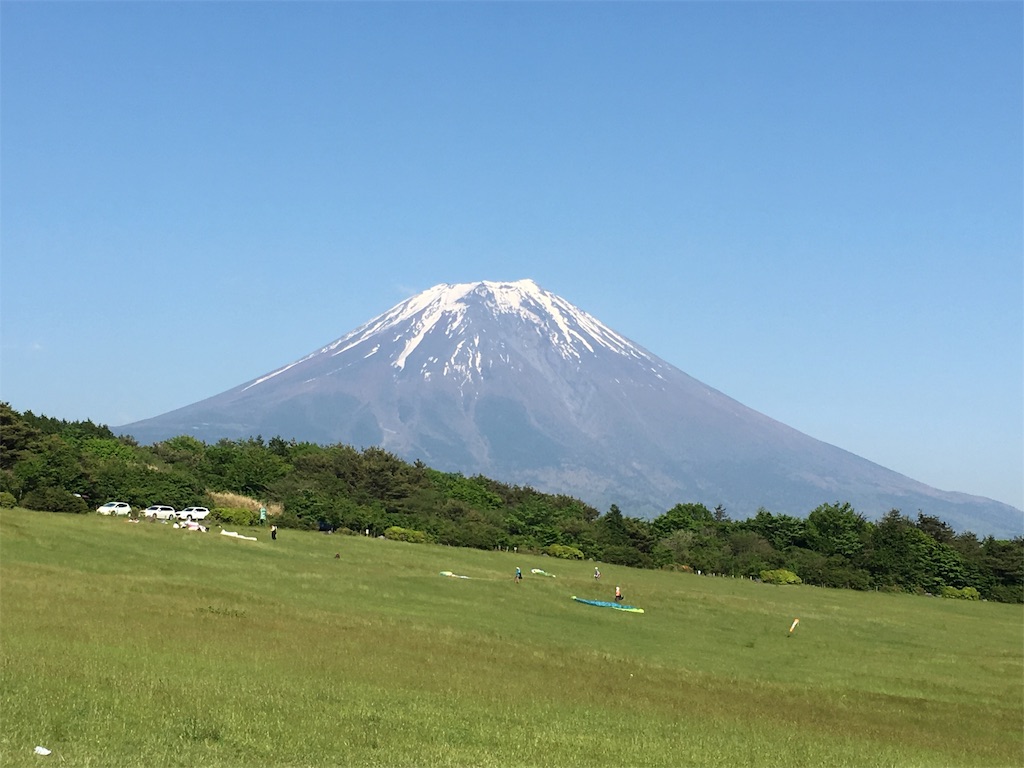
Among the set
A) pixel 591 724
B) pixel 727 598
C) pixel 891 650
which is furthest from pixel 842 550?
pixel 591 724

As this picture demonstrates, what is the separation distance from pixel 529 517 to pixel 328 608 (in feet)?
189

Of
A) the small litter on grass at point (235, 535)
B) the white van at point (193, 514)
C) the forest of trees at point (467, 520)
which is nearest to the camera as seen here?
the small litter on grass at point (235, 535)

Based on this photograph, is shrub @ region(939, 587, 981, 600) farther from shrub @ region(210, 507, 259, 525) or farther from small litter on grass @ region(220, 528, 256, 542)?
small litter on grass @ region(220, 528, 256, 542)

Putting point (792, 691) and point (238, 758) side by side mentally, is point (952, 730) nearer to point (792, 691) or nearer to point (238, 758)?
point (792, 691)

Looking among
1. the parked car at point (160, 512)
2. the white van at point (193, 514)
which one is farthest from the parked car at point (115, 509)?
the white van at point (193, 514)

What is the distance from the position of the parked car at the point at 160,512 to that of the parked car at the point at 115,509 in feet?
4.42

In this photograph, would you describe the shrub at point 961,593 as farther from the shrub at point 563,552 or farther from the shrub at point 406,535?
the shrub at point 406,535

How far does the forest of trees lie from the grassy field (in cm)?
2093

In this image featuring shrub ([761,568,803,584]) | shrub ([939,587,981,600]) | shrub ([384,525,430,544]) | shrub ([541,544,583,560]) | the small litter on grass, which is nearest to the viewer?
the small litter on grass

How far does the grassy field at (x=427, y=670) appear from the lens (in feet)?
60.5

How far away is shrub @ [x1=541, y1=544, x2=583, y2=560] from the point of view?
8800 centimetres

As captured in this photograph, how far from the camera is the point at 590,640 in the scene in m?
39.9

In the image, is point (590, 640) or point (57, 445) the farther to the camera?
point (57, 445)

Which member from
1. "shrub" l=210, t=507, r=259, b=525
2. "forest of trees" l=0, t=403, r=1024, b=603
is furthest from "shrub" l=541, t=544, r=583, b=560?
"shrub" l=210, t=507, r=259, b=525
